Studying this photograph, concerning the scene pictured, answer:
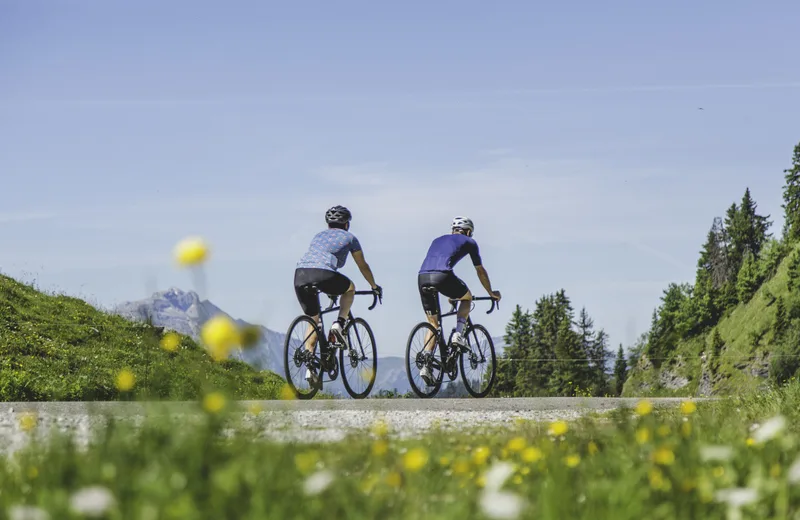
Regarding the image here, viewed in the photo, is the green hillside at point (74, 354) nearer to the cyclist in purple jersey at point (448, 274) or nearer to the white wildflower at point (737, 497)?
the cyclist in purple jersey at point (448, 274)

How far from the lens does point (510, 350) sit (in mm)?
120875

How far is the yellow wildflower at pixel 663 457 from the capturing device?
4.36m

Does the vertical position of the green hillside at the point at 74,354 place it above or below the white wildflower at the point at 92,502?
above

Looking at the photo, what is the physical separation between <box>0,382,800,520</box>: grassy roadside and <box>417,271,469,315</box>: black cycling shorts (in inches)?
284

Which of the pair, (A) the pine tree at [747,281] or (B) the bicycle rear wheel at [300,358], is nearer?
(B) the bicycle rear wheel at [300,358]

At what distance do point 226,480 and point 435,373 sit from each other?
921 centimetres

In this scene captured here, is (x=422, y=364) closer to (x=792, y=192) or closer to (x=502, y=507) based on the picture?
(x=502, y=507)

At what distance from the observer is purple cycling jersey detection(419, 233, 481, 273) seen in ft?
41.4

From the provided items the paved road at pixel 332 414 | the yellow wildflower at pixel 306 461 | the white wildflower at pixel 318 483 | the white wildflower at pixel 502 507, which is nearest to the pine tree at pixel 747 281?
the paved road at pixel 332 414

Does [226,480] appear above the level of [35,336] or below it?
below

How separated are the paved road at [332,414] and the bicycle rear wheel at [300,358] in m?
1.45

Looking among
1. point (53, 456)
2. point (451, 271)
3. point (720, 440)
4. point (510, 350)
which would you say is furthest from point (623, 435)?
point (510, 350)

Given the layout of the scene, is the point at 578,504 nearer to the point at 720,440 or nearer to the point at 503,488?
the point at 503,488

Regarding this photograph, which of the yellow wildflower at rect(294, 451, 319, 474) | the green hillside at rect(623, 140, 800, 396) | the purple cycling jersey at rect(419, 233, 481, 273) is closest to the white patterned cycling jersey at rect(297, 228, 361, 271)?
the purple cycling jersey at rect(419, 233, 481, 273)
